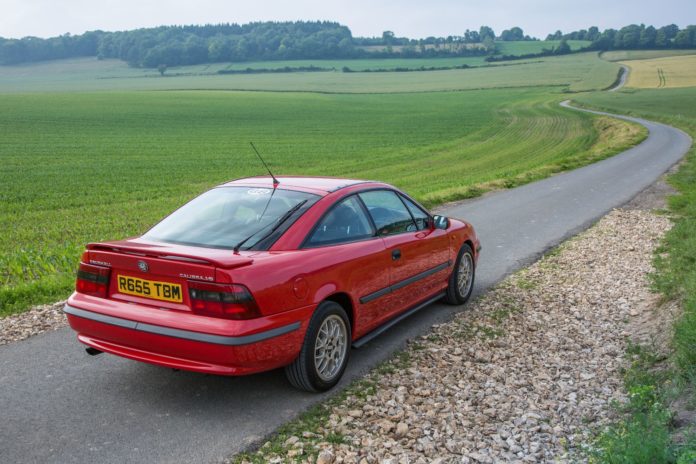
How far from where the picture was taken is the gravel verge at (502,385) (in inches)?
159

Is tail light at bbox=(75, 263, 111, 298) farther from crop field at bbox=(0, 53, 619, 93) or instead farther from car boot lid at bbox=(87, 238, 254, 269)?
crop field at bbox=(0, 53, 619, 93)

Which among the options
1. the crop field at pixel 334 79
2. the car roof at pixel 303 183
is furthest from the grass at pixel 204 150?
the crop field at pixel 334 79

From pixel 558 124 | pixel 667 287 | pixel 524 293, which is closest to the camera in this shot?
pixel 667 287

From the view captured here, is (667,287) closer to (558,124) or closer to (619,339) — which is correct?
(619,339)

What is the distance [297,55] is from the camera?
140375 mm

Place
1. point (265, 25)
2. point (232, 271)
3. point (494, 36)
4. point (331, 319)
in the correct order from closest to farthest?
1. point (232, 271)
2. point (331, 319)
3. point (265, 25)
4. point (494, 36)

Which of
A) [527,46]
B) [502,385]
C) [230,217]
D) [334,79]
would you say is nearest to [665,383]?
[502,385]

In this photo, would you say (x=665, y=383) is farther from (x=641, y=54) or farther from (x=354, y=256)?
(x=641, y=54)

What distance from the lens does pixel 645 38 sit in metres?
138

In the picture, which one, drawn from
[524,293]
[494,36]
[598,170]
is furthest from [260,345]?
[494,36]

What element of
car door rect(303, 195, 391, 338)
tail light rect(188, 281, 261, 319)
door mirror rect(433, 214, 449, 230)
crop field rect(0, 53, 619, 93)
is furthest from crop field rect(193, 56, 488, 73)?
tail light rect(188, 281, 261, 319)

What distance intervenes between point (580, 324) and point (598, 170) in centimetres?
1713

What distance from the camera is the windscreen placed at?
4.85m

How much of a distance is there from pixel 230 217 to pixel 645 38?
152809mm
